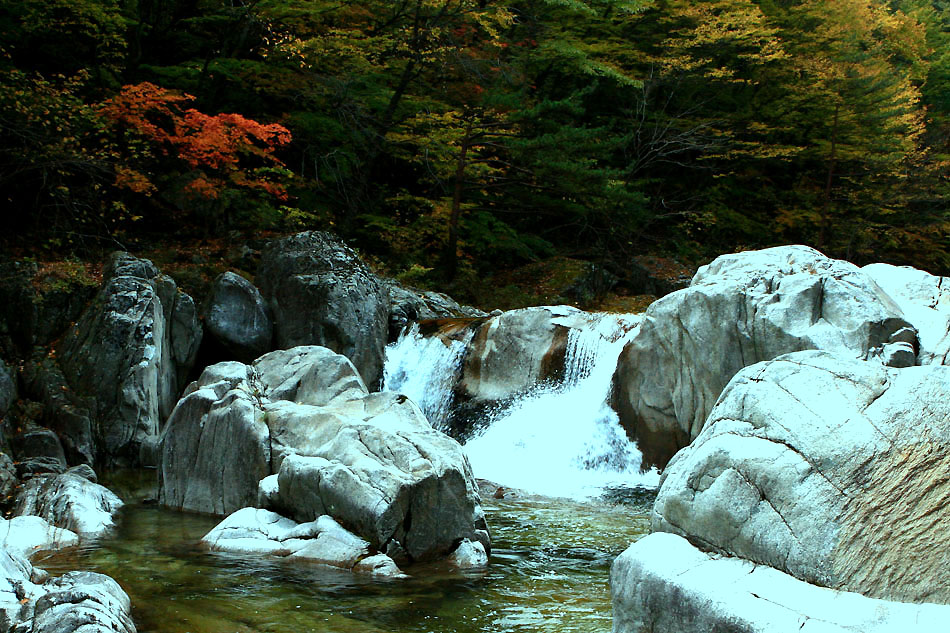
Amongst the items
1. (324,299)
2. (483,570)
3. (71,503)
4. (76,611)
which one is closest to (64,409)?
(71,503)

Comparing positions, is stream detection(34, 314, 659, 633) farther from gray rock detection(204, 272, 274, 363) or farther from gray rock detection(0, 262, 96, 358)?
gray rock detection(204, 272, 274, 363)

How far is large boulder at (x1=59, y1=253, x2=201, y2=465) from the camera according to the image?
1213 centimetres

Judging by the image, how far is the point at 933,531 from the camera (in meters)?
4.06

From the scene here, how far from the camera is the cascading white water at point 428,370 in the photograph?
52.2 ft

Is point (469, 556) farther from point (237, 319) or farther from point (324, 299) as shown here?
point (237, 319)

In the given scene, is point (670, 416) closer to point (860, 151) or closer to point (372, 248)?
point (372, 248)

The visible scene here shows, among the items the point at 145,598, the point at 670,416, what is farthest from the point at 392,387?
the point at 145,598

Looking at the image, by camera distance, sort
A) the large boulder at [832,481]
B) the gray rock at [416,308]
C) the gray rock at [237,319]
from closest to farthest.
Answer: the large boulder at [832,481] < the gray rock at [237,319] < the gray rock at [416,308]

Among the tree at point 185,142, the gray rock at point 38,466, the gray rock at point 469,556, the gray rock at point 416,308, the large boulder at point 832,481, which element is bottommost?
the gray rock at point 38,466

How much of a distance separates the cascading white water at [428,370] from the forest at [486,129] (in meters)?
3.76

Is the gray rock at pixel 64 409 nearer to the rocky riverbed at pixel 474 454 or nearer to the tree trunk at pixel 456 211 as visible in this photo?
the rocky riverbed at pixel 474 454

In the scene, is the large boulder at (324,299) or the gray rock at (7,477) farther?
the large boulder at (324,299)

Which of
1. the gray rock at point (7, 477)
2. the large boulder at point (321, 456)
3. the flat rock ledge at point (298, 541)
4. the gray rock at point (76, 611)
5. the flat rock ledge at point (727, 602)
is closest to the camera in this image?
the flat rock ledge at point (727, 602)

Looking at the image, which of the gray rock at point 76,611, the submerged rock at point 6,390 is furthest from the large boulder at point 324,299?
the gray rock at point 76,611
